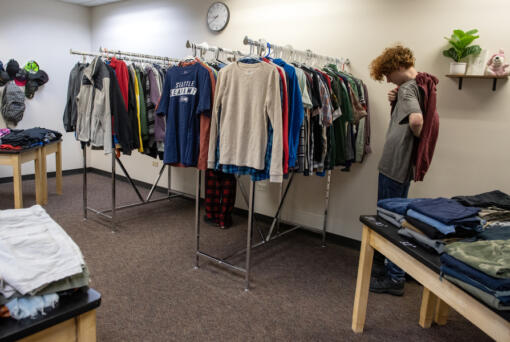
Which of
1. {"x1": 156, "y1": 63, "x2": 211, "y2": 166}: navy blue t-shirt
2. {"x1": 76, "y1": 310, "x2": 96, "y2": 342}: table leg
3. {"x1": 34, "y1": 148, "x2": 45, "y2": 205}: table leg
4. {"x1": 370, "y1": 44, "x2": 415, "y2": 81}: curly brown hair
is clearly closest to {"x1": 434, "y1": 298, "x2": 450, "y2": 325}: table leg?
{"x1": 370, "y1": 44, "x2": 415, "y2": 81}: curly brown hair

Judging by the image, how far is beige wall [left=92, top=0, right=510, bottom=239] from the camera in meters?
2.58

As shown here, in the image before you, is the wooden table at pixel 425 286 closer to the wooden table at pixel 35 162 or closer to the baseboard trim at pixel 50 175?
the wooden table at pixel 35 162

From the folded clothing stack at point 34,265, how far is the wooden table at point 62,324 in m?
0.02

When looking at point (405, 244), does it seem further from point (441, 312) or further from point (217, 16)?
point (217, 16)

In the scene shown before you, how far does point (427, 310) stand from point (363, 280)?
1.74ft

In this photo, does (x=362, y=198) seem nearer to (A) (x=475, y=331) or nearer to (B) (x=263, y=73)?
(A) (x=475, y=331)

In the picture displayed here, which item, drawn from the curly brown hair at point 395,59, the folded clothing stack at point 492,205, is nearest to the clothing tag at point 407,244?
the folded clothing stack at point 492,205

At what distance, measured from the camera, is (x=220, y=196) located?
3.75 m

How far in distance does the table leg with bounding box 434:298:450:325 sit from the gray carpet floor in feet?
0.17

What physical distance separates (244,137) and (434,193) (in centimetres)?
172

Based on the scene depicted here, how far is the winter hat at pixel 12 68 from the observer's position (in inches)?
189

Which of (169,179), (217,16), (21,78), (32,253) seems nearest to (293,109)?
(32,253)

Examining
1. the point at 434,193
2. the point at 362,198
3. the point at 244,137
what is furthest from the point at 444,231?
the point at 362,198

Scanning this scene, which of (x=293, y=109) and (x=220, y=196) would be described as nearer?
(x=293, y=109)
